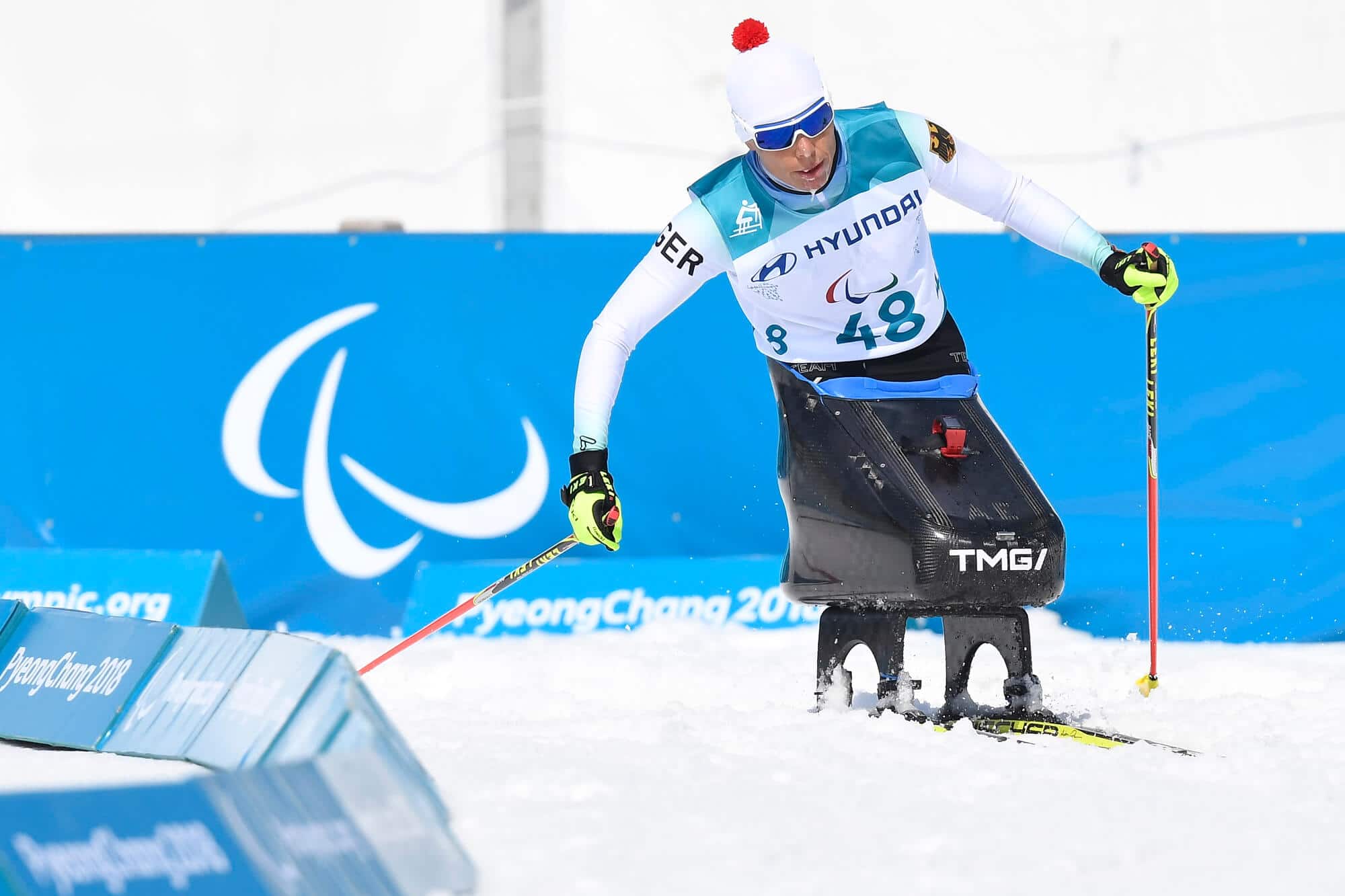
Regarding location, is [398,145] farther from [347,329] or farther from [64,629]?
[64,629]

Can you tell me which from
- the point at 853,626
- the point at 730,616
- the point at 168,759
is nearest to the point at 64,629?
the point at 168,759

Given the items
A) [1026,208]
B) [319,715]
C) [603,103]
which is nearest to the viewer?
[319,715]

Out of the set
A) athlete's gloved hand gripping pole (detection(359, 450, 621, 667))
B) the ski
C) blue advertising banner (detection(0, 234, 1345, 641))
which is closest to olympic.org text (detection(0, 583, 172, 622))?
blue advertising banner (detection(0, 234, 1345, 641))

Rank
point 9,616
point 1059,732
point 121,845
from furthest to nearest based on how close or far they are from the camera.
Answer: point 9,616 → point 1059,732 → point 121,845

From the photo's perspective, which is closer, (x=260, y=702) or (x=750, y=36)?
(x=260, y=702)

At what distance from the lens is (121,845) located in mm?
2084

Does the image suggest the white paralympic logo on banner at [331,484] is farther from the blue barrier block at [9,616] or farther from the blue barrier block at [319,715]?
the blue barrier block at [319,715]

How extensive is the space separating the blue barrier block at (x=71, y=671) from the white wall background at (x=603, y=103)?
3302 mm

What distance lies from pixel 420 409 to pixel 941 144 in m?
2.47

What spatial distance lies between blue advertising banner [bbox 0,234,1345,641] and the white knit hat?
6.28 feet

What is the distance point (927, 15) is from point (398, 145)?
2556 mm

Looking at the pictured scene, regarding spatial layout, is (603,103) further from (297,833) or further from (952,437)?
(297,833)

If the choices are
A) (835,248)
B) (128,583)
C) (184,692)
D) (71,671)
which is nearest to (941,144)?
(835,248)

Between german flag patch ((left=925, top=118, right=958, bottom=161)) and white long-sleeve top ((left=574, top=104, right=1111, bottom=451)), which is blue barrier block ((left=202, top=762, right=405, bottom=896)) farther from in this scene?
german flag patch ((left=925, top=118, right=958, bottom=161))
